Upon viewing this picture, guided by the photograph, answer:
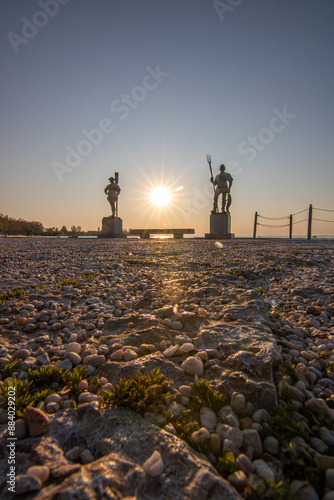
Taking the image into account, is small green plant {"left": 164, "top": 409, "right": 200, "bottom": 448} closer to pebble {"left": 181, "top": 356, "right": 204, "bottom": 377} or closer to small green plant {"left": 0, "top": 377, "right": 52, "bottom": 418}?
pebble {"left": 181, "top": 356, "right": 204, "bottom": 377}

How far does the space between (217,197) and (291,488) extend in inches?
953

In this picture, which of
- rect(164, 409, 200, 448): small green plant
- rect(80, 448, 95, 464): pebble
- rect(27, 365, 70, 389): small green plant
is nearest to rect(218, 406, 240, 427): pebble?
rect(164, 409, 200, 448): small green plant

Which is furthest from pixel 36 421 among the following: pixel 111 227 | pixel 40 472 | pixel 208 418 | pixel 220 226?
pixel 111 227

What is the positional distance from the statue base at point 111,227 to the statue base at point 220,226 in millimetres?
9705

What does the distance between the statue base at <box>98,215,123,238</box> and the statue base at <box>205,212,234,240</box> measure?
9705 millimetres

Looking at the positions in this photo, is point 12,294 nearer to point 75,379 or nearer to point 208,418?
point 75,379

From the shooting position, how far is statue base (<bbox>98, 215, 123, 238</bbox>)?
27203 mm

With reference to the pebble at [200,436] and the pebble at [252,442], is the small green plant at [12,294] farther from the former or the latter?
→ the pebble at [252,442]

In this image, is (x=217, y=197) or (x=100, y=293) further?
(x=217, y=197)

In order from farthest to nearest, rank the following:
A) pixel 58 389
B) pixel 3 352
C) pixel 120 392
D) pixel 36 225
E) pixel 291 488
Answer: pixel 36 225
pixel 3 352
pixel 58 389
pixel 120 392
pixel 291 488

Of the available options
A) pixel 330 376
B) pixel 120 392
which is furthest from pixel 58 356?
pixel 330 376

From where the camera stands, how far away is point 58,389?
70.3 inches

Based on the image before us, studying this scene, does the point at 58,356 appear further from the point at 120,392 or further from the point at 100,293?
the point at 100,293

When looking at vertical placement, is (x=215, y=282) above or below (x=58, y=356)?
above
